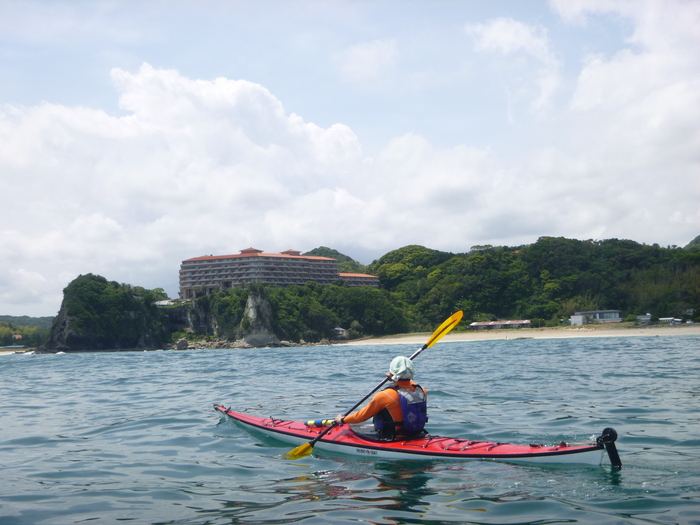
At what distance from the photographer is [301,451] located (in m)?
7.61

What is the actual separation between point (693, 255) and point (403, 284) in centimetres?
5033

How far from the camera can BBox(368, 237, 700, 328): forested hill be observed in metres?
77.8

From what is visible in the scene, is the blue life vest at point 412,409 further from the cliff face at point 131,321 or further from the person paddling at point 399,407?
the cliff face at point 131,321

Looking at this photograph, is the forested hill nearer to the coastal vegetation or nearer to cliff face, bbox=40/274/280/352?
the coastal vegetation

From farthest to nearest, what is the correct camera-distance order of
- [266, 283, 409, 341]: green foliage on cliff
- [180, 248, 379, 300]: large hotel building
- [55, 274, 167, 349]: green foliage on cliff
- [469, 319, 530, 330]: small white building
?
[180, 248, 379, 300]: large hotel building, [266, 283, 409, 341]: green foliage on cliff, [55, 274, 167, 349]: green foliage on cliff, [469, 319, 530, 330]: small white building

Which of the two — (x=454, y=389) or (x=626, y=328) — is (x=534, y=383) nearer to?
(x=454, y=389)

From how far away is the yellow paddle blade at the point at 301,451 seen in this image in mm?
7598

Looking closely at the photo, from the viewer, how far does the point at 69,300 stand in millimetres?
89062

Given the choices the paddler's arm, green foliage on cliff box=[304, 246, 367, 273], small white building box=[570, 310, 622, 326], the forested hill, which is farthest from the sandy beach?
green foliage on cliff box=[304, 246, 367, 273]

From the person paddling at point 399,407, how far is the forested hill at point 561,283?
77.4 metres

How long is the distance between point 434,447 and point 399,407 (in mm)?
638

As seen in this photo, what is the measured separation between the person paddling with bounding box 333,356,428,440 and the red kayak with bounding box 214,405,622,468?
0.15 m

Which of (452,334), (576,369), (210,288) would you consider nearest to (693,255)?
(452,334)

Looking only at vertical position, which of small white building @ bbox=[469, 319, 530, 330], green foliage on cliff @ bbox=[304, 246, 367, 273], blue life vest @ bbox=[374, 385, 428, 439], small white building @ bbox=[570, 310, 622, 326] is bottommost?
blue life vest @ bbox=[374, 385, 428, 439]
